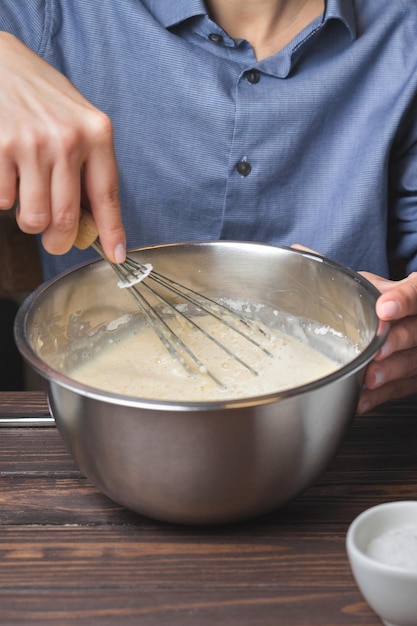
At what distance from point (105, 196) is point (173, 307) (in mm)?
160

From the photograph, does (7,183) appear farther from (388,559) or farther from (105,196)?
(388,559)

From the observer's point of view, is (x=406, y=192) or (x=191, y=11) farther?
(x=406, y=192)

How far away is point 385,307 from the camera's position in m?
0.85

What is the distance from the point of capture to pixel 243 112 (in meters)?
1.30

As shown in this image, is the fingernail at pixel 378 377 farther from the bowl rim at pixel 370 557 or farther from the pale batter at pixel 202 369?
the bowl rim at pixel 370 557

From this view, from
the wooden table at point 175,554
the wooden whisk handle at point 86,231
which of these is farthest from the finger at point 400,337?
the wooden whisk handle at point 86,231

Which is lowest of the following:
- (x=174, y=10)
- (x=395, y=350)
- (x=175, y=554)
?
(x=175, y=554)

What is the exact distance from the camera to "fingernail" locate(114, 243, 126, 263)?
0.90m

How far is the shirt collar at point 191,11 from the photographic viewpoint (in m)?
1.26

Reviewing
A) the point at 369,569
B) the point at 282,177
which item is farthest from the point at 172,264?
the point at 369,569

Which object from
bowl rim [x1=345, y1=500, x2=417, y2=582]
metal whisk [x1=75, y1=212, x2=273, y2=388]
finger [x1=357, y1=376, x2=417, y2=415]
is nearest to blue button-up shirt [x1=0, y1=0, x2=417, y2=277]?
metal whisk [x1=75, y1=212, x2=273, y2=388]

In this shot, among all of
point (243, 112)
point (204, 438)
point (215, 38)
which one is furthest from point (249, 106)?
point (204, 438)

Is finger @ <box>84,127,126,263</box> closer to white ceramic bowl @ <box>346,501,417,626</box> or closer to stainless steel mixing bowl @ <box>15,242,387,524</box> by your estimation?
stainless steel mixing bowl @ <box>15,242,387,524</box>

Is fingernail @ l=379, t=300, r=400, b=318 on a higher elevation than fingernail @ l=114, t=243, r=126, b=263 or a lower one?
higher
